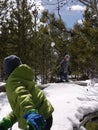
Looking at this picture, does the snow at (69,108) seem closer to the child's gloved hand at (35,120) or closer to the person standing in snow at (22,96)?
the person standing in snow at (22,96)

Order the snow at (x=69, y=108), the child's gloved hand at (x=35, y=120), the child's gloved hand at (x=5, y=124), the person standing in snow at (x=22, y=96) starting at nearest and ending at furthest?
1. the child's gloved hand at (x=35, y=120)
2. the person standing in snow at (x=22, y=96)
3. the child's gloved hand at (x=5, y=124)
4. the snow at (x=69, y=108)

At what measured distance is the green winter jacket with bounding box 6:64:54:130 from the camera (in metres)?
3.76

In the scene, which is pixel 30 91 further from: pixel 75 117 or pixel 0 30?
pixel 0 30

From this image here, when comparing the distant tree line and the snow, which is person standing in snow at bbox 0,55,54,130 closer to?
the snow

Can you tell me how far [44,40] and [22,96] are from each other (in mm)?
29689

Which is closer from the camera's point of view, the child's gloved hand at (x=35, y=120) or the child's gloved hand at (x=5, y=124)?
the child's gloved hand at (x=35, y=120)

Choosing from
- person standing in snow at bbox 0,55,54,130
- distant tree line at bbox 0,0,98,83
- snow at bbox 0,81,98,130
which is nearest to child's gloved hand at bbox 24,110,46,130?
person standing in snow at bbox 0,55,54,130

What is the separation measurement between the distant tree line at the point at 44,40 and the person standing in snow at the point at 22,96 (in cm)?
2222

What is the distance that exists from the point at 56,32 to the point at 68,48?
2.02 meters

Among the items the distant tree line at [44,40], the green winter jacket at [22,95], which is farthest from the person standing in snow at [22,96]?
the distant tree line at [44,40]

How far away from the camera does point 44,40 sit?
109ft

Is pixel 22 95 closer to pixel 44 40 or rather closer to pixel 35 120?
pixel 35 120

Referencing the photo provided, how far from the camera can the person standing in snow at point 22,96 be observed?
12.2 feet

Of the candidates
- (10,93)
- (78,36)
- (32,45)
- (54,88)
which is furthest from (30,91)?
(78,36)
